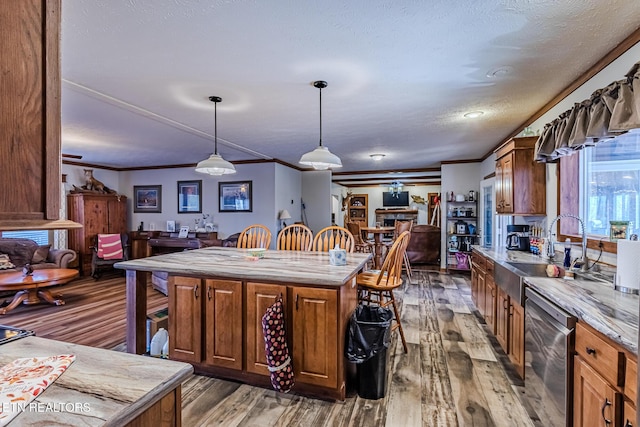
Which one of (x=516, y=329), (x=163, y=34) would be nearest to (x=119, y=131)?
(x=163, y=34)

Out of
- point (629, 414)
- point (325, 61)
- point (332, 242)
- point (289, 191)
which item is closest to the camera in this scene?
point (629, 414)

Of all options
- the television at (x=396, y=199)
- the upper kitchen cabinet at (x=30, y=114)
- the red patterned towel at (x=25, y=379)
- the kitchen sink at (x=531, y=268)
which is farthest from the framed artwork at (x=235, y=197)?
the television at (x=396, y=199)

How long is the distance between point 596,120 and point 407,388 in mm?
2317

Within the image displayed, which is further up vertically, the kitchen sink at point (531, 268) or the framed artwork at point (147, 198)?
the framed artwork at point (147, 198)

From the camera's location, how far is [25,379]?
0.85 m

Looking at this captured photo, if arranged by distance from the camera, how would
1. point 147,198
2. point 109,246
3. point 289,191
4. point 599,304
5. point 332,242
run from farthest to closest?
point 147,198, point 289,191, point 109,246, point 332,242, point 599,304

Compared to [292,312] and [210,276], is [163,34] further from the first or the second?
[292,312]

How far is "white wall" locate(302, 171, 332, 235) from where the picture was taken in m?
7.82

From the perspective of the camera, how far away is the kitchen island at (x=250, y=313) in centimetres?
215

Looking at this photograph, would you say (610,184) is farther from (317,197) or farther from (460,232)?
(317,197)

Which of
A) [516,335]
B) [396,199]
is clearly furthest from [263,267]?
[396,199]

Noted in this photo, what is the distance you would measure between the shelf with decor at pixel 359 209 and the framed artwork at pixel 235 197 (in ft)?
21.7

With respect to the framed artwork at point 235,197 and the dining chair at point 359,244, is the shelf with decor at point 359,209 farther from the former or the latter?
the framed artwork at point 235,197

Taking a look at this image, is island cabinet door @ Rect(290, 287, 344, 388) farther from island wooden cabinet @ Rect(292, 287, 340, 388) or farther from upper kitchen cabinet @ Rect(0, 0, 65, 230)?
upper kitchen cabinet @ Rect(0, 0, 65, 230)
